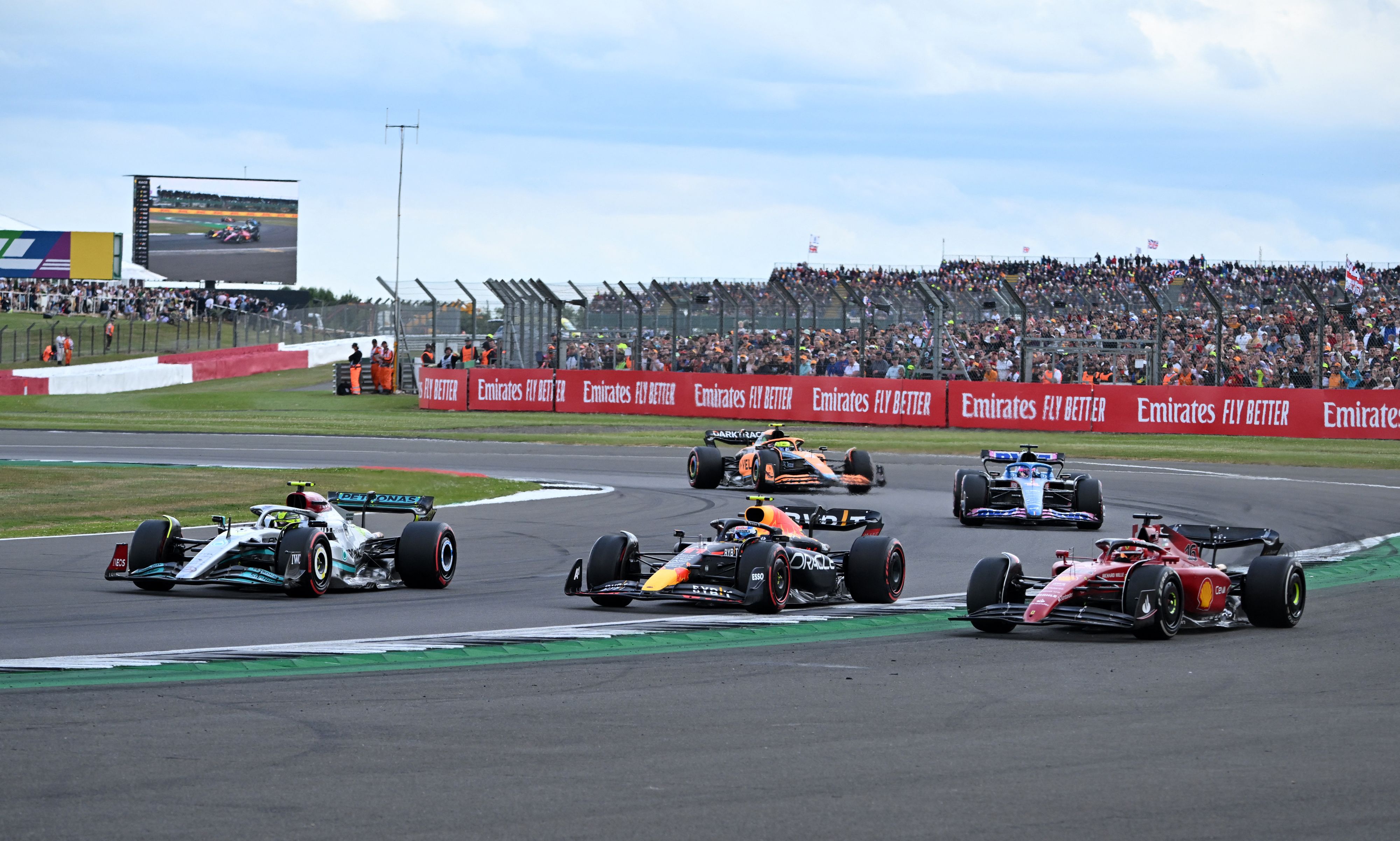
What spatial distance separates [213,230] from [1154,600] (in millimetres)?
79815

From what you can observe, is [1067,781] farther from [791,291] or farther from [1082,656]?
[791,291]

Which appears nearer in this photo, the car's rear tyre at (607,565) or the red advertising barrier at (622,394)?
the car's rear tyre at (607,565)

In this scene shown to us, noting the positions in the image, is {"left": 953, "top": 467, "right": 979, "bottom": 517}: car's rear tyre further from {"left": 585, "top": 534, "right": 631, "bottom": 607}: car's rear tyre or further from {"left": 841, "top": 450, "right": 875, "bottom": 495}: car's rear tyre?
{"left": 585, "top": 534, "right": 631, "bottom": 607}: car's rear tyre

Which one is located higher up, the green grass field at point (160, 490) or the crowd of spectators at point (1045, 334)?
the crowd of spectators at point (1045, 334)

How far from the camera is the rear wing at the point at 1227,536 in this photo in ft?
42.2

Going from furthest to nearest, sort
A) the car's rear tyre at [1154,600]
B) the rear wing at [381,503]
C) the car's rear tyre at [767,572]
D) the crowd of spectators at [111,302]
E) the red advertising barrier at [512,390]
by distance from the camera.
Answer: the crowd of spectators at [111,302] < the red advertising barrier at [512,390] < the rear wing at [381,503] < the car's rear tyre at [767,572] < the car's rear tyre at [1154,600]

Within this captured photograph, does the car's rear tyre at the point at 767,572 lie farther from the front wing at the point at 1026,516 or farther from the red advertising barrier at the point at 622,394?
the red advertising barrier at the point at 622,394

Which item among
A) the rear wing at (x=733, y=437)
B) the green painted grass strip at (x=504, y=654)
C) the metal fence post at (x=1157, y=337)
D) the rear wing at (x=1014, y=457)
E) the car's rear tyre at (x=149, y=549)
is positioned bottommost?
the green painted grass strip at (x=504, y=654)

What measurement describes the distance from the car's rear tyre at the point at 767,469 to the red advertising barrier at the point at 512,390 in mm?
22310

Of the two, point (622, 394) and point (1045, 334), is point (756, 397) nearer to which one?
point (622, 394)

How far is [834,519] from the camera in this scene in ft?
47.8

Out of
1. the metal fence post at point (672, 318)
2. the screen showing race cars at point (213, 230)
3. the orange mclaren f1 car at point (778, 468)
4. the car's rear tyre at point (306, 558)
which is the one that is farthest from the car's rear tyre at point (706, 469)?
the screen showing race cars at point (213, 230)

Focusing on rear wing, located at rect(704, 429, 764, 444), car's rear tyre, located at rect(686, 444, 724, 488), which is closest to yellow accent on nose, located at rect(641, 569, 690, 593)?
car's rear tyre, located at rect(686, 444, 724, 488)

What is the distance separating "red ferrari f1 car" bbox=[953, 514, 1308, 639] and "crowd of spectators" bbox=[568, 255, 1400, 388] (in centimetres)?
2525
